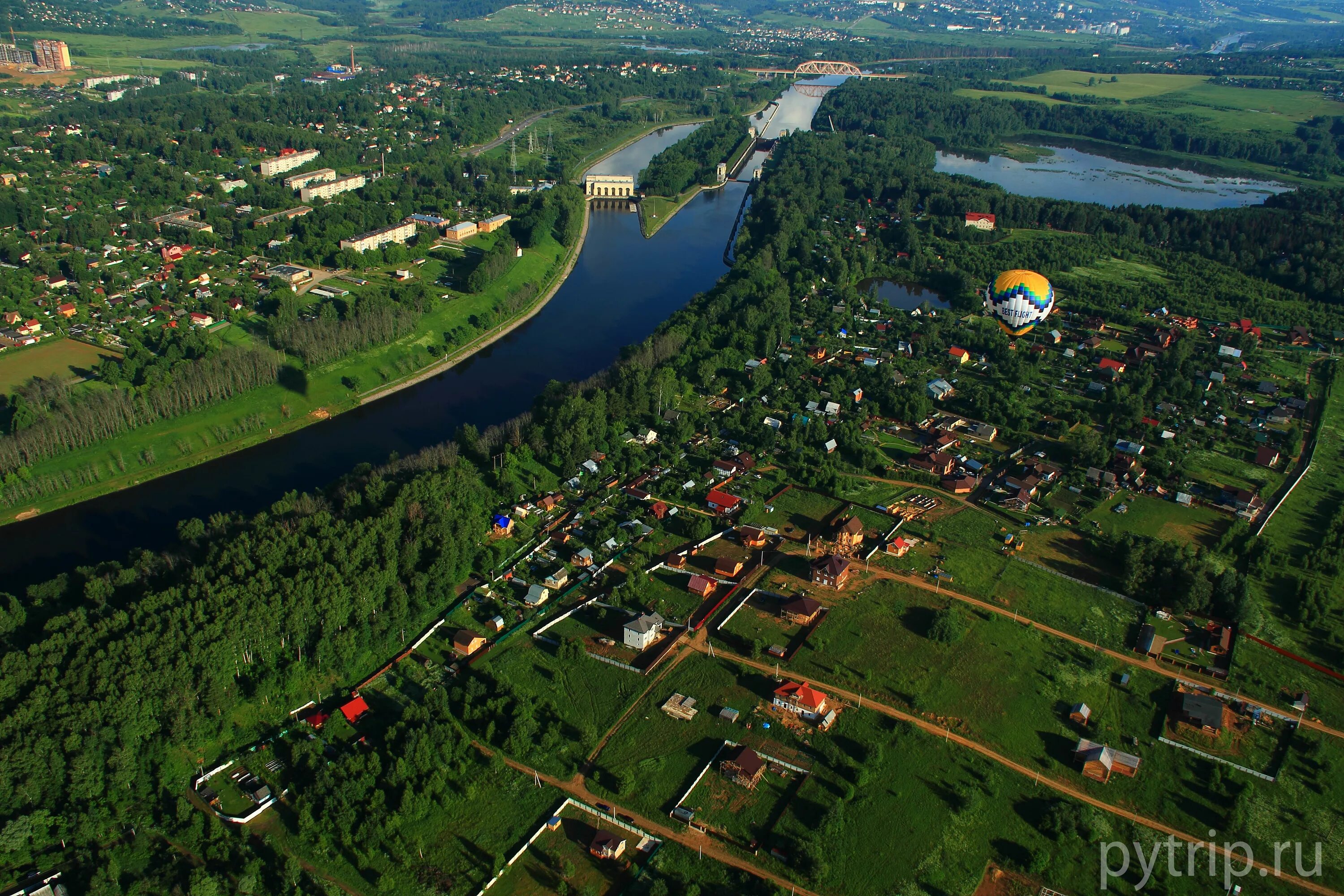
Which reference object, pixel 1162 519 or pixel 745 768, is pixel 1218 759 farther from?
pixel 1162 519

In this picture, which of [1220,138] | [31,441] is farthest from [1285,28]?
[31,441]

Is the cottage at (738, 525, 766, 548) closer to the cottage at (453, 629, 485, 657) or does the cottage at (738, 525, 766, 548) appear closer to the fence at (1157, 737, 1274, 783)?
the cottage at (453, 629, 485, 657)

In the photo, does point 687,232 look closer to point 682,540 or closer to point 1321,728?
point 682,540

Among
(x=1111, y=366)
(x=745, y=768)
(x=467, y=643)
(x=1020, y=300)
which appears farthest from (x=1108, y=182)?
(x=745, y=768)

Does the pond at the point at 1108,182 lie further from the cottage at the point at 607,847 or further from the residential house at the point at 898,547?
the cottage at the point at 607,847

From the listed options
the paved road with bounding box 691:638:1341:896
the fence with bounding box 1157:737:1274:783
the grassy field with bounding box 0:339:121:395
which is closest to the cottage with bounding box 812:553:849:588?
the paved road with bounding box 691:638:1341:896
